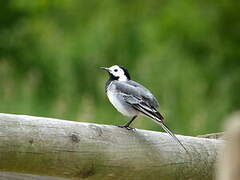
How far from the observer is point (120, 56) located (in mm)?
10414

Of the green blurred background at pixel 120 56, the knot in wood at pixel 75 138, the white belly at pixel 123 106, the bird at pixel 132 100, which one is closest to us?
the knot in wood at pixel 75 138

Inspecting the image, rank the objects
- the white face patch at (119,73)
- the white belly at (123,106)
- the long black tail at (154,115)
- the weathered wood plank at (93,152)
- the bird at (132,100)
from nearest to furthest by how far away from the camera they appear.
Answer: the weathered wood plank at (93,152), the long black tail at (154,115), the bird at (132,100), the white belly at (123,106), the white face patch at (119,73)

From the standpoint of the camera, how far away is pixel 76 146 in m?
3.34

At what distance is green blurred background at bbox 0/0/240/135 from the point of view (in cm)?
830

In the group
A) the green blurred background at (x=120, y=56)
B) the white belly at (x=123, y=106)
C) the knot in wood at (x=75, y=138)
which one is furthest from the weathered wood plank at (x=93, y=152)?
the green blurred background at (x=120, y=56)

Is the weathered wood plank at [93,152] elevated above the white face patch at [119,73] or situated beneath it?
elevated above

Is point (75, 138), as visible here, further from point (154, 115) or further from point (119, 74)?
point (119, 74)

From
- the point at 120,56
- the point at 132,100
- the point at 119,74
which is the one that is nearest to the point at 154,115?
the point at 132,100

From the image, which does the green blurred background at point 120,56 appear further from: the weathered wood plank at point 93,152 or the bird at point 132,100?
the weathered wood plank at point 93,152

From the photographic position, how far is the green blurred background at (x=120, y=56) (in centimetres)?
830

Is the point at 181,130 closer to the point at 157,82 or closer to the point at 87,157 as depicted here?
the point at 157,82

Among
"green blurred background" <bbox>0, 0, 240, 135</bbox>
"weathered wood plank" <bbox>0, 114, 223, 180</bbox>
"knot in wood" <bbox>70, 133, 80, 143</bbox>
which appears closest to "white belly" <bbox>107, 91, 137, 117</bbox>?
"weathered wood plank" <bbox>0, 114, 223, 180</bbox>

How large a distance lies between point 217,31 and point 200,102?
4.78 meters

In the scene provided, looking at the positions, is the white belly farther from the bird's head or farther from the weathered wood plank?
the weathered wood plank
